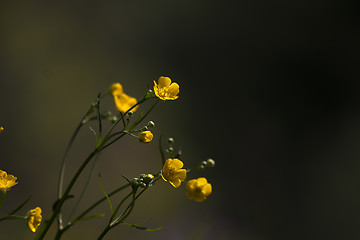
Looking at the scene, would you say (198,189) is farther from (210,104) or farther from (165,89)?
(210,104)

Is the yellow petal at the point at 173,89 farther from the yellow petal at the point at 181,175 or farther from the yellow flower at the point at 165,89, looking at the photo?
the yellow petal at the point at 181,175

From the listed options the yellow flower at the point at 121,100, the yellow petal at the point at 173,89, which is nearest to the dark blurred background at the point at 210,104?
the yellow flower at the point at 121,100

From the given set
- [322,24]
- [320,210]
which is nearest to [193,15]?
[322,24]

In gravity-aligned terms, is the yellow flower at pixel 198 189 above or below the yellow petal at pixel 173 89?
below

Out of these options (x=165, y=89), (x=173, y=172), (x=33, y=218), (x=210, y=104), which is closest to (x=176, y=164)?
(x=173, y=172)

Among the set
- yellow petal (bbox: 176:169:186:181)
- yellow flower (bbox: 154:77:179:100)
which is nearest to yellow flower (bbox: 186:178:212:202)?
yellow petal (bbox: 176:169:186:181)

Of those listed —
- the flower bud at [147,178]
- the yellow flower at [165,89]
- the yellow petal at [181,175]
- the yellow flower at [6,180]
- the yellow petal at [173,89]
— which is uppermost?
the yellow petal at [173,89]

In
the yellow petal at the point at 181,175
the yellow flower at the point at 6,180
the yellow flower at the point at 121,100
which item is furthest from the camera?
the yellow flower at the point at 121,100

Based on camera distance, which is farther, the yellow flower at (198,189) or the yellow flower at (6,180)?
the yellow flower at (198,189)
